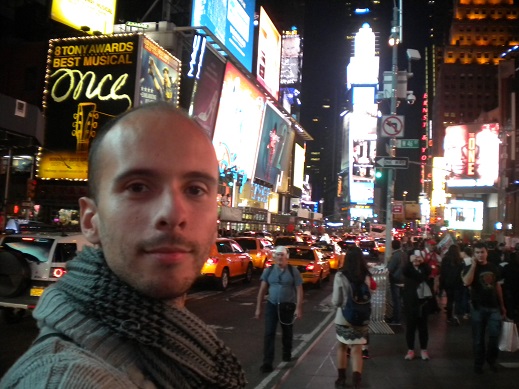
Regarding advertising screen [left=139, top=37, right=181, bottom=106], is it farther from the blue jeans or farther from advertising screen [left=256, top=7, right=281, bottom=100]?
the blue jeans

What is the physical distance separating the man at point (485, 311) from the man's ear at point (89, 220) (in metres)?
7.84

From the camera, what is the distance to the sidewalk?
723 cm

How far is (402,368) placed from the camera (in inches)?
317

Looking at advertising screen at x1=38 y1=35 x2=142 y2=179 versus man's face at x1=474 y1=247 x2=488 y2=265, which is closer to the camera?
man's face at x1=474 y1=247 x2=488 y2=265

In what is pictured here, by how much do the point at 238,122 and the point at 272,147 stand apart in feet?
44.2

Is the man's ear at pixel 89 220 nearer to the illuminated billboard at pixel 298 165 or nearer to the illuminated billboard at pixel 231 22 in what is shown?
the illuminated billboard at pixel 231 22

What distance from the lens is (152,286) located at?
129 centimetres

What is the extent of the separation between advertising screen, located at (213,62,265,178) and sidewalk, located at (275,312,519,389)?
2856cm

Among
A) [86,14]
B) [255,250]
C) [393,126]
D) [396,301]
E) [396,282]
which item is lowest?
[396,301]

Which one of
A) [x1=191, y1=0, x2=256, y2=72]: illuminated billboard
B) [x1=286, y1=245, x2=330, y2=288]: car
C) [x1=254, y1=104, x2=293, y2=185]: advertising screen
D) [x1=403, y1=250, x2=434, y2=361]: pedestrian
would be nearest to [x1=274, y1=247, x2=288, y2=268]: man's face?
[x1=403, y1=250, x2=434, y2=361]: pedestrian

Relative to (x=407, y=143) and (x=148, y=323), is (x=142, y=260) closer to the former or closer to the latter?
(x=148, y=323)

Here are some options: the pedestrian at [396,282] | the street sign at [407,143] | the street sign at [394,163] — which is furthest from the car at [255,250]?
the pedestrian at [396,282]

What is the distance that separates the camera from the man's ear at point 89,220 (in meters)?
1.42

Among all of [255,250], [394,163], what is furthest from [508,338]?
[255,250]
